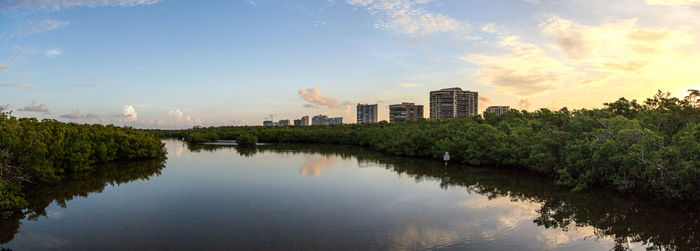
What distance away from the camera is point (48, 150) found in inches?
917

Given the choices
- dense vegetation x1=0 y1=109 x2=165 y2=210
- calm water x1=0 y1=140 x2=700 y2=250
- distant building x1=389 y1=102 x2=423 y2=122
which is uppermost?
distant building x1=389 y1=102 x2=423 y2=122

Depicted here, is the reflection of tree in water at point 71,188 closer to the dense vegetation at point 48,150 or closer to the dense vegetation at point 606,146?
the dense vegetation at point 48,150

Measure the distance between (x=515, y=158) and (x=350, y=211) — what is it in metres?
16.8

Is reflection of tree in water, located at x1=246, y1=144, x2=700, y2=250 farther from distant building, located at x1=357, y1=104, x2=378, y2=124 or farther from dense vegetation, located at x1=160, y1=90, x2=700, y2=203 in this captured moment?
distant building, located at x1=357, y1=104, x2=378, y2=124

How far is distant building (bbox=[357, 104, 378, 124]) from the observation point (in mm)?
124188

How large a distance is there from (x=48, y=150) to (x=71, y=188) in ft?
12.1

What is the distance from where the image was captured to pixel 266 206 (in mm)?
17578

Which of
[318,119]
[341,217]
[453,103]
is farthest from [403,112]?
[341,217]

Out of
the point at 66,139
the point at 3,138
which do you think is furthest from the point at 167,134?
the point at 3,138

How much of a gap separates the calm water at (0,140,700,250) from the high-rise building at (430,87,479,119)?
66547mm

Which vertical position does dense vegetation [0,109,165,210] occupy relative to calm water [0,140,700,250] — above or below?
above

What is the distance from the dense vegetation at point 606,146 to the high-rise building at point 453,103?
48.8m

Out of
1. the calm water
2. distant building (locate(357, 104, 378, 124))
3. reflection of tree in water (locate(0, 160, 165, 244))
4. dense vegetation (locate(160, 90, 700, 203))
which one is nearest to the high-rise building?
distant building (locate(357, 104, 378, 124))

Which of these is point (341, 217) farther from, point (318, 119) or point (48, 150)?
point (318, 119)
